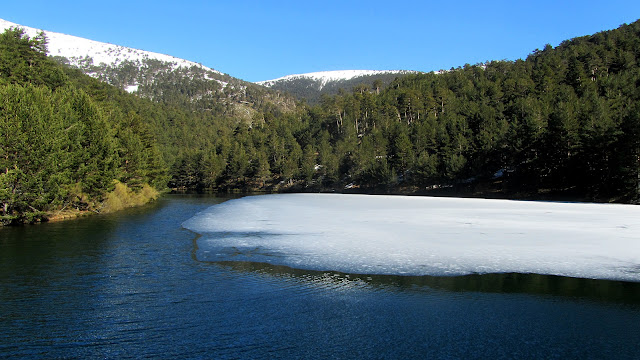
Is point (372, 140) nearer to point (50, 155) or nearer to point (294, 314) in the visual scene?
point (50, 155)

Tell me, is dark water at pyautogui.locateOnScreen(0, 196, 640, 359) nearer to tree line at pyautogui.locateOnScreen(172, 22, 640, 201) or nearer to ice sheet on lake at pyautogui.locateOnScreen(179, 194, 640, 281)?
ice sheet on lake at pyautogui.locateOnScreen(179, 194, 640, 281)

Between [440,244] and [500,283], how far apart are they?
15.3ft

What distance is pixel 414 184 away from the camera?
78688 mm

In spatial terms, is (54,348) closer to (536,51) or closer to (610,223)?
(610,223)

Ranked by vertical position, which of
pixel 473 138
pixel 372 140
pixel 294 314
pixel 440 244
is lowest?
pixel 294 314

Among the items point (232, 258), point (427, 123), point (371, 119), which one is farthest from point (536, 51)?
point (232, 258)

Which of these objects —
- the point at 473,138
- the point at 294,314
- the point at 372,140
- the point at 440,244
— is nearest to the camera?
the point at 294,314

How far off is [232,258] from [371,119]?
346 feet

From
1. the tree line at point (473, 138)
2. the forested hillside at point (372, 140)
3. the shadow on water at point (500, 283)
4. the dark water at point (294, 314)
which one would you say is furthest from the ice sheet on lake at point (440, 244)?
the tree line at point (473, 138)

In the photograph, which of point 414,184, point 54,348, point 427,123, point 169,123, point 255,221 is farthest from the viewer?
point 169,123

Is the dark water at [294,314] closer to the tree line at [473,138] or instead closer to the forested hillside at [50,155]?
the forested hillside at [50,155]

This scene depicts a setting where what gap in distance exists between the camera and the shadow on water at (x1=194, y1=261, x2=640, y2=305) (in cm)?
1111

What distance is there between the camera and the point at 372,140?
10156 cm

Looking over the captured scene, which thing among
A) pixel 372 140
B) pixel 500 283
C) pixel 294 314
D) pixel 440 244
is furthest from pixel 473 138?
pixel 294 314
